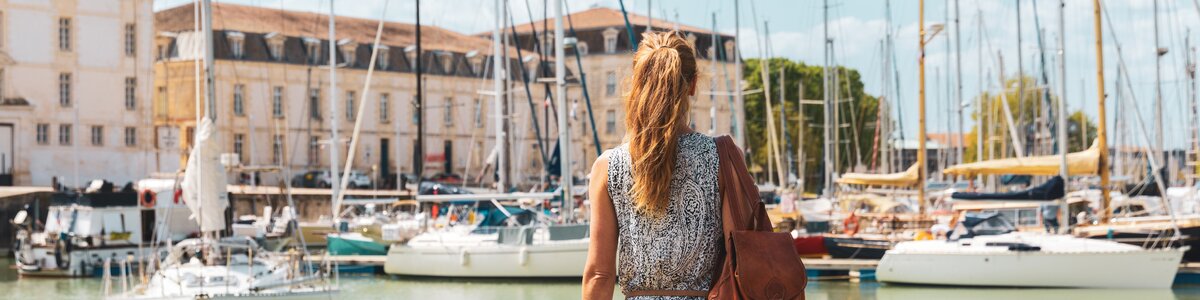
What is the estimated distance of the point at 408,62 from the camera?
265 ft

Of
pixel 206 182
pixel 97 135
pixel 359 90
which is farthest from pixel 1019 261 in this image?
pixel 359 90

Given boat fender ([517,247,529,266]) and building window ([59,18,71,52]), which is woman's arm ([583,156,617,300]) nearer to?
boat fender ([517,247,529,266])

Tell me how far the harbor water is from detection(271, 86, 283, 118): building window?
121ft

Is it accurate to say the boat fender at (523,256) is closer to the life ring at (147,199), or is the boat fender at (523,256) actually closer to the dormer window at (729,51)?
the life ring at (147,199)

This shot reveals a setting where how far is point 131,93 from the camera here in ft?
195

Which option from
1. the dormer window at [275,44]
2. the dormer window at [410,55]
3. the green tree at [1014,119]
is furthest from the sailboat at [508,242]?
the dormer window at [410,55]

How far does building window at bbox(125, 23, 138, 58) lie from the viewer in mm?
59219

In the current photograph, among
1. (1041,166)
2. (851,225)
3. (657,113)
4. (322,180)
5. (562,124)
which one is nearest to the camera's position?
(657,113)

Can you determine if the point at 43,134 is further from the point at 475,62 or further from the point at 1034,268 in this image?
the point at 1034,268

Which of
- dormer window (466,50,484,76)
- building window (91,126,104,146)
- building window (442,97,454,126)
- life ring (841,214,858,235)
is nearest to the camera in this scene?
life ring (841,214,858,235)

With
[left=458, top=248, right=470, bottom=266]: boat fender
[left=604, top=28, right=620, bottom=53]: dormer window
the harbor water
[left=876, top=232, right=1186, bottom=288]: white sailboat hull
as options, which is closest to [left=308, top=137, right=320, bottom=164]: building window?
[left=604, top=28, right=620, bottom=53]: dormer window

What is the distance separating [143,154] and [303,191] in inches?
265

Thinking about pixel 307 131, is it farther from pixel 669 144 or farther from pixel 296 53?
pixel 669 144

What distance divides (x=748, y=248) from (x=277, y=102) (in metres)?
71.3
